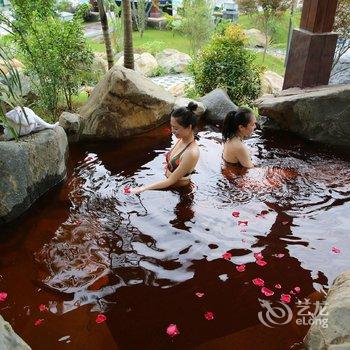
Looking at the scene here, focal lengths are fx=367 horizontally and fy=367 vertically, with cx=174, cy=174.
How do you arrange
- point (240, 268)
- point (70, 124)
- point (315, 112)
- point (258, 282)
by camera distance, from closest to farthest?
1. point (258, 282)
2. point (240, 268)
3. point (315, 112)
4. point (70, 124)

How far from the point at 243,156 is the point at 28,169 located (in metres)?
2.82

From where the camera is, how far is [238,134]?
16.3ft

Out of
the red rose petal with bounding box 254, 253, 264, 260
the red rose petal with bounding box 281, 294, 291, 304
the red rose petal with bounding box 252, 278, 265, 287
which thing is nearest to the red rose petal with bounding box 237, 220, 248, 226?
the red rose petal with bounding box 254, 253, 264, 260

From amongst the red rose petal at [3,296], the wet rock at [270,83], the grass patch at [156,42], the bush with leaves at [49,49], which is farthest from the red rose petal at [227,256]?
the grass patch at [156,42]

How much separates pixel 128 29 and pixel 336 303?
6.90 meters

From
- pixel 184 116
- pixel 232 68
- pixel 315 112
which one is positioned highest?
pixel 184 116

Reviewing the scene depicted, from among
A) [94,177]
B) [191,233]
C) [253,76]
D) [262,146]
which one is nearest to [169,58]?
[253,76]

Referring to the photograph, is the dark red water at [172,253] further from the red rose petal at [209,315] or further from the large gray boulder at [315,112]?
the large gray boulder at [315,112]

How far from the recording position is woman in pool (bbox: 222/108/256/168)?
480 centimetres

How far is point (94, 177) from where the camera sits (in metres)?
5.58

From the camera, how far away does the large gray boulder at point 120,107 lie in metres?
6.59

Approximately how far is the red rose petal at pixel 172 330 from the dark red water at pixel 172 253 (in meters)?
0.05

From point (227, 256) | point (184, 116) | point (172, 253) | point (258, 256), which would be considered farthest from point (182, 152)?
point (258, 256)

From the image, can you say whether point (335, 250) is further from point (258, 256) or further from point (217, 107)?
point (217, 107)
